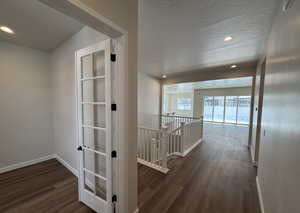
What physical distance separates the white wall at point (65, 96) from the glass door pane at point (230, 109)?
10.5 m

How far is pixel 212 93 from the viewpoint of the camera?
30.8 ft

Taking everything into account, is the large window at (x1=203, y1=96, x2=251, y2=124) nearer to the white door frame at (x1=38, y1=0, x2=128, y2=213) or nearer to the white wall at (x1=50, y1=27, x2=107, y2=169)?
the white wall at (x1=50, y1=27, x2=107, y2=169)

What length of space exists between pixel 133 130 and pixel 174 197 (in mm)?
1411

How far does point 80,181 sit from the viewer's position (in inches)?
69.0

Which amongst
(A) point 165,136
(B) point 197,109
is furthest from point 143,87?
(B) point 197,109

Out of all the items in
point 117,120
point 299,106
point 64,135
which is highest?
point 299,106

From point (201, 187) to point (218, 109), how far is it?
30.2 feet

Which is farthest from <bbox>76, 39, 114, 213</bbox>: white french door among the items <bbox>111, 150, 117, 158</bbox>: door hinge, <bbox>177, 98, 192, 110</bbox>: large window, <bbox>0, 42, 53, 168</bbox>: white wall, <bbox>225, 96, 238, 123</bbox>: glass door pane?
<bbox>225, 96, 238, 123</bbox>: glass door pane

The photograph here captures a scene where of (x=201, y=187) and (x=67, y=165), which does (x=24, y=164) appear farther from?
(x=201, y=187)

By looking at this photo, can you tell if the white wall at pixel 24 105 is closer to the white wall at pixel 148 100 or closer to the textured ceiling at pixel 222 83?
the white wall at pixel 148 100

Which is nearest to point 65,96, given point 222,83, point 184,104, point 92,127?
point 92,127

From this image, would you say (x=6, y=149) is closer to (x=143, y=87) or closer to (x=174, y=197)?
(x=174, y=197)

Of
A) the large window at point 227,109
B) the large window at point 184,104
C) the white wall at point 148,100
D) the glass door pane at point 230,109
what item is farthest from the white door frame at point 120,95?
the glass door pane at point 230,109

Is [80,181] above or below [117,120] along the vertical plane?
below
